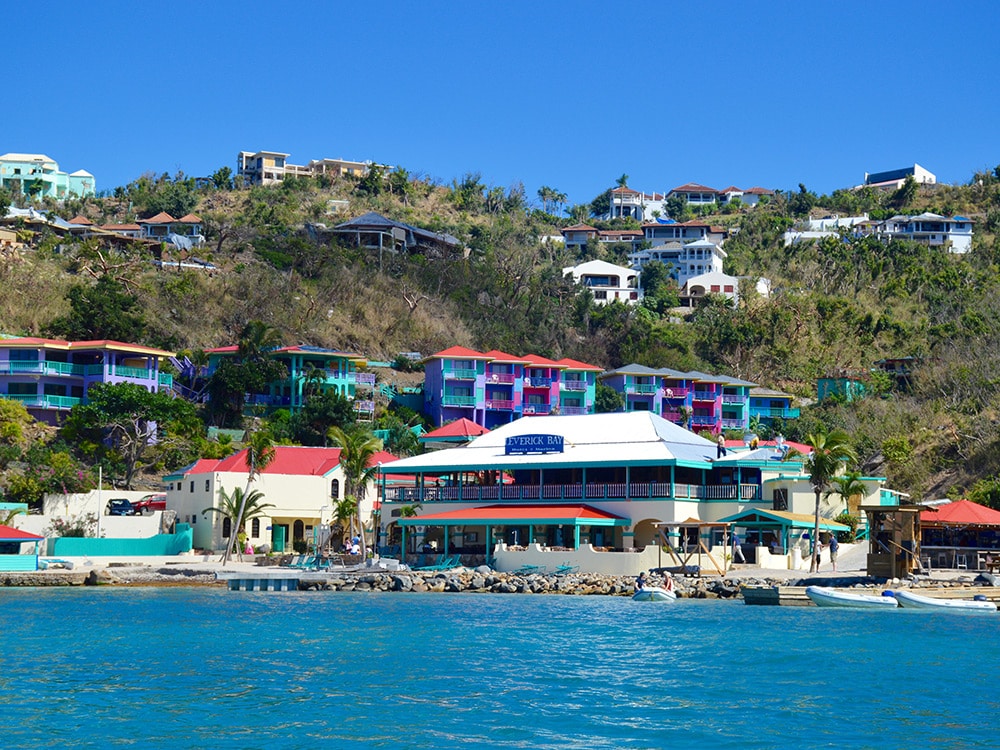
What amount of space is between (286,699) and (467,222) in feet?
366

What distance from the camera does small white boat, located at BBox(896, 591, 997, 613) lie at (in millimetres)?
37438

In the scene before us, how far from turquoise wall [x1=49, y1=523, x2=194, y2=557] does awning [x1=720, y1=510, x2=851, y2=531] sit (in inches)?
910

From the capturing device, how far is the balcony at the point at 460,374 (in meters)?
80.9

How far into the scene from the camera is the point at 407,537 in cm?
5344

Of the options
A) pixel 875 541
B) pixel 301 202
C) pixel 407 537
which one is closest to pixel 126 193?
pixel 301 202

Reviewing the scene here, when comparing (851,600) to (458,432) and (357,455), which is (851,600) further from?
(458,432)

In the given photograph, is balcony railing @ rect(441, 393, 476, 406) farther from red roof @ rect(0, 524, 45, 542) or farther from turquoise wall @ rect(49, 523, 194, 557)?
red roof @ rect(0, 524, 45, 542)

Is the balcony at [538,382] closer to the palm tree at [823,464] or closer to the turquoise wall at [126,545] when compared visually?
the turquoise wall at [126,545]

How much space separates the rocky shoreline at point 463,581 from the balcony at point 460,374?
32339 mm

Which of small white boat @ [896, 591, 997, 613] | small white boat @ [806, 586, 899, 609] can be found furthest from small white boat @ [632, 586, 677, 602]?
small white boat @ [896, 591, 997, 613]

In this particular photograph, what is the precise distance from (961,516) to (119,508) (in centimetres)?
3488

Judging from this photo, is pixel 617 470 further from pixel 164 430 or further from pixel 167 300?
pixel 167 300

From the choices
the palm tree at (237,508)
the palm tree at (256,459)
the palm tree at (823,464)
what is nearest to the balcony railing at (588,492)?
the palm tree at (823,464)

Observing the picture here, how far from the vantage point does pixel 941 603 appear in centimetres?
3794
